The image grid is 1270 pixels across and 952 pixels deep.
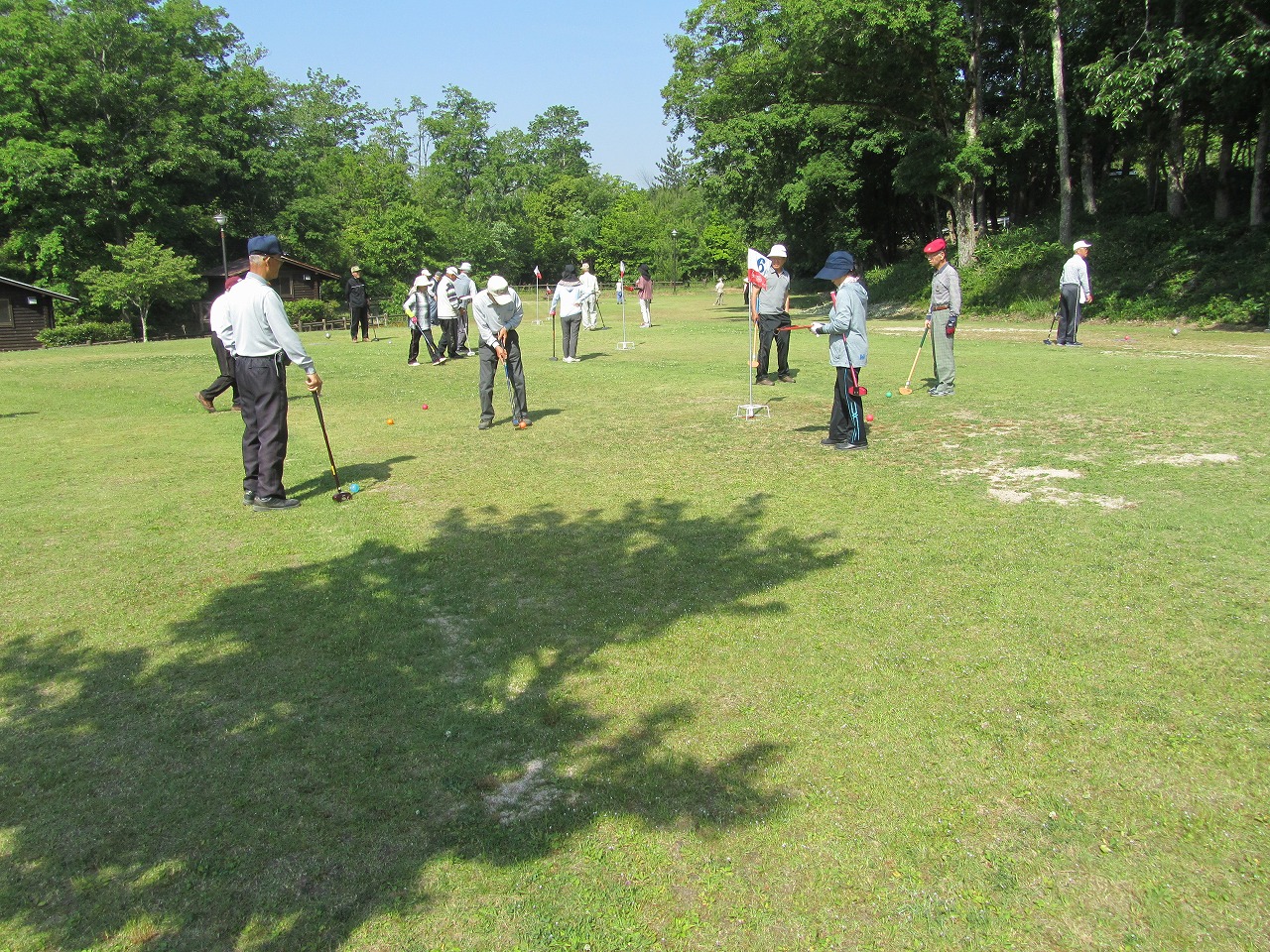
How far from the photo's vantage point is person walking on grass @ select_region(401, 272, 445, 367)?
63.0 feet

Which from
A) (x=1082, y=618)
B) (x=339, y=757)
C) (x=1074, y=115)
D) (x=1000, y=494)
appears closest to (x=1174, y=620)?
(x=1082, y=618)

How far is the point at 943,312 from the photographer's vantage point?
39.6 ft

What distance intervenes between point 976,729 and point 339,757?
2.82 metres

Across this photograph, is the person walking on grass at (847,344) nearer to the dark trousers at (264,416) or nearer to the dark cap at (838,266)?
the dark cap at (838,266)

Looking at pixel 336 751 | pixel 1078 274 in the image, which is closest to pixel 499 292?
pixel 336 751

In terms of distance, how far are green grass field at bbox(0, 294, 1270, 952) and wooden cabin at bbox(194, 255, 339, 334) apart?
4957 cm

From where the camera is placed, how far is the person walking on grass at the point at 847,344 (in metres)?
9.02

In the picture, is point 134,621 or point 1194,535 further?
point 1194,535

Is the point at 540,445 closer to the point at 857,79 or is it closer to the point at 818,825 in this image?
the point at 818,825

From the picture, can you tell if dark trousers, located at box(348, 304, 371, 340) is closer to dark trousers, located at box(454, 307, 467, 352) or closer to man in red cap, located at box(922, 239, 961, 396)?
dark trousers, located at box(454, 307, 467, 352)

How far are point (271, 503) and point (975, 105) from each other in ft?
101

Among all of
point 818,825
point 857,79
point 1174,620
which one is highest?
point 857,79

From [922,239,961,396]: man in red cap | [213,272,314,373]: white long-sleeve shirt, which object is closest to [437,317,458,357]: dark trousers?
[922,239,961,396]: man in red cap

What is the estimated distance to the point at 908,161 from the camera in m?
31.6
